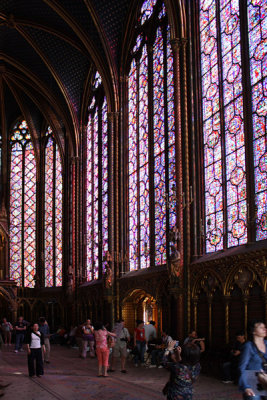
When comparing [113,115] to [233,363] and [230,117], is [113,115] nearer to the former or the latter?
[230,117]

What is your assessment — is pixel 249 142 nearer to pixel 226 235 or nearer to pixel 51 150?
pixel 226 235

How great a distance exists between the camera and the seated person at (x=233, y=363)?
517 inches

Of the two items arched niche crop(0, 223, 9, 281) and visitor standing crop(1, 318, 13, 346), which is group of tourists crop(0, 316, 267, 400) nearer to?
visitor standing crop(1, 318, 13, 346)

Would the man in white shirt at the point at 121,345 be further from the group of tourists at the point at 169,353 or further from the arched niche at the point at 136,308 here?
the arched niche at the point at 136,308

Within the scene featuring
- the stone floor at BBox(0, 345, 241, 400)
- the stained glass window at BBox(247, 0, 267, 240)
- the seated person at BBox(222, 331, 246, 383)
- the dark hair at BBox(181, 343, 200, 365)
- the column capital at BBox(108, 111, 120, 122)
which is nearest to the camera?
the dark hair at BBox(181, 343, 200, 365)

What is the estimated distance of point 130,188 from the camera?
81.9 feet

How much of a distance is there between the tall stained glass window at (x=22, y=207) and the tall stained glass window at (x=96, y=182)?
793 centimetres

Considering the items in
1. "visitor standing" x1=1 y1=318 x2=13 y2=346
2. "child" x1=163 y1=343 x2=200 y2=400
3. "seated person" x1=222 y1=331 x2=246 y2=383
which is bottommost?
"visitor standing" x1=1 y1=318 x2=13 y2=346

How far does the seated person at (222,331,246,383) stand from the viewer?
13.1 meters

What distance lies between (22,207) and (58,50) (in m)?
12.1

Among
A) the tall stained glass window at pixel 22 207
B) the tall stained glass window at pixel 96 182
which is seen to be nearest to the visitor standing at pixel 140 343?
the tall stained glass window at pixel 96 182

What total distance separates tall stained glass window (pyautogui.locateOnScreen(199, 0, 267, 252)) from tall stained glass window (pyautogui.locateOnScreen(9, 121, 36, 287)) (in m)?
21.5

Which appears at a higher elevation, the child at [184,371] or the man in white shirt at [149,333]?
the child at [184,371]

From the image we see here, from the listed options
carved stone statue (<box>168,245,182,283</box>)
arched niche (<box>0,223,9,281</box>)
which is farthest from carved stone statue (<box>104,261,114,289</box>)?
arched niche (<box>0,223,9,281</box>)
